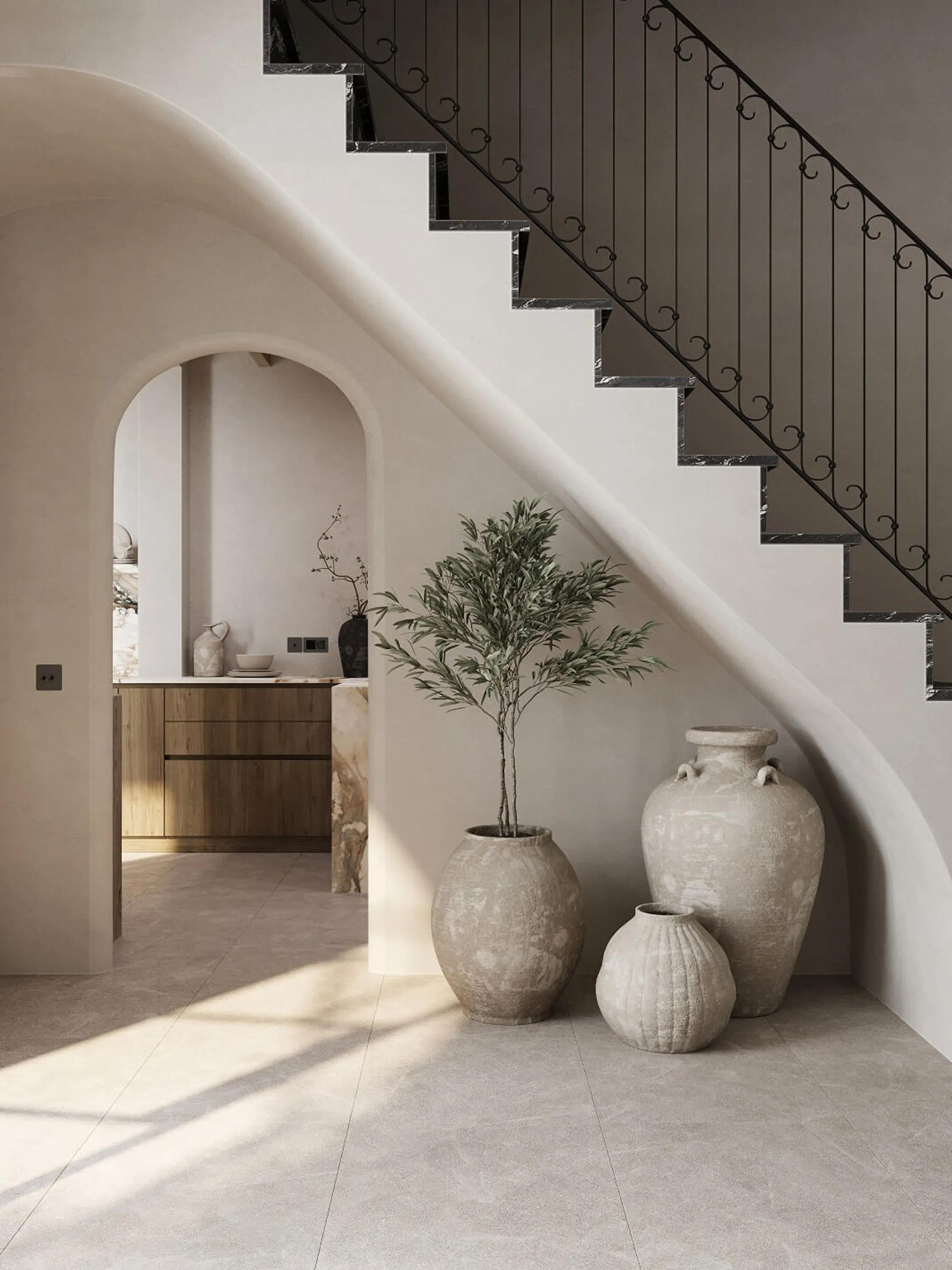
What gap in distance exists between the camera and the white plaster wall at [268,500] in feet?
25.2

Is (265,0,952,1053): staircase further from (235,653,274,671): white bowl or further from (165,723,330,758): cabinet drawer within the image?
(235,653,274,671): white bowl

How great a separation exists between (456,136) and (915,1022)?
12.2 feet

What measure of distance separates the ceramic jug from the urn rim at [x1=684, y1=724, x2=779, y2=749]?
4215 millimetres

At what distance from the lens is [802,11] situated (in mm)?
4953

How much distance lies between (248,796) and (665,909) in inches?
146

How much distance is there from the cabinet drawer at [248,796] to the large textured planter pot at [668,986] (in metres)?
3.58

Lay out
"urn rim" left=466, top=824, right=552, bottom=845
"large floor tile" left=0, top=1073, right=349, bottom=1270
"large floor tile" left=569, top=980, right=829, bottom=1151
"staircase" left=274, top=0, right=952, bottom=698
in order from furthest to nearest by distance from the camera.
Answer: "staircase" left=274, top=0, right=952, bottom=698, "urn rim" left=466, top=824, right=552, bottom=845, "large floor tile" left=569, top=980, right=829, bottom=1151, "large floor tile" left=0, top=1073, right=349, bottom=1270

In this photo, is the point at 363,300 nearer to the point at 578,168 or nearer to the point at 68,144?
the point at 68,144

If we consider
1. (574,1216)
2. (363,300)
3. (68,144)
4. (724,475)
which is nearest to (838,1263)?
(574,1216)

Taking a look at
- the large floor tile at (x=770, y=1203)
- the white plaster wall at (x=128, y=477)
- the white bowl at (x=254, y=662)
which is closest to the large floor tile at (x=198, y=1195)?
the large floor tile at (x=770, y=1203)

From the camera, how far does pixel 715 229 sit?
4859 mm

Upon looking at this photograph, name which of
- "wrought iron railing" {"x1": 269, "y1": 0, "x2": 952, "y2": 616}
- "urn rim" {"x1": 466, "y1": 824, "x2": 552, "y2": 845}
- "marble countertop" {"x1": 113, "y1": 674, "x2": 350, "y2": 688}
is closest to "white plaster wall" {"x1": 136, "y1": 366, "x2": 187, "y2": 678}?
"marble countertop" {"x1": 113, "y1": 674, "x2": 350, "y2": 688}

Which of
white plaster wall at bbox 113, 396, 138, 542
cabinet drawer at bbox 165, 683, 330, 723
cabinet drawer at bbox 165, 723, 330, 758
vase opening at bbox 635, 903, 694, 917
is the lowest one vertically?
vase opening at bbox 635, 903, 694, 917

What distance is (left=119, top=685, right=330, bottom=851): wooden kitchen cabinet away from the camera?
6.87m
